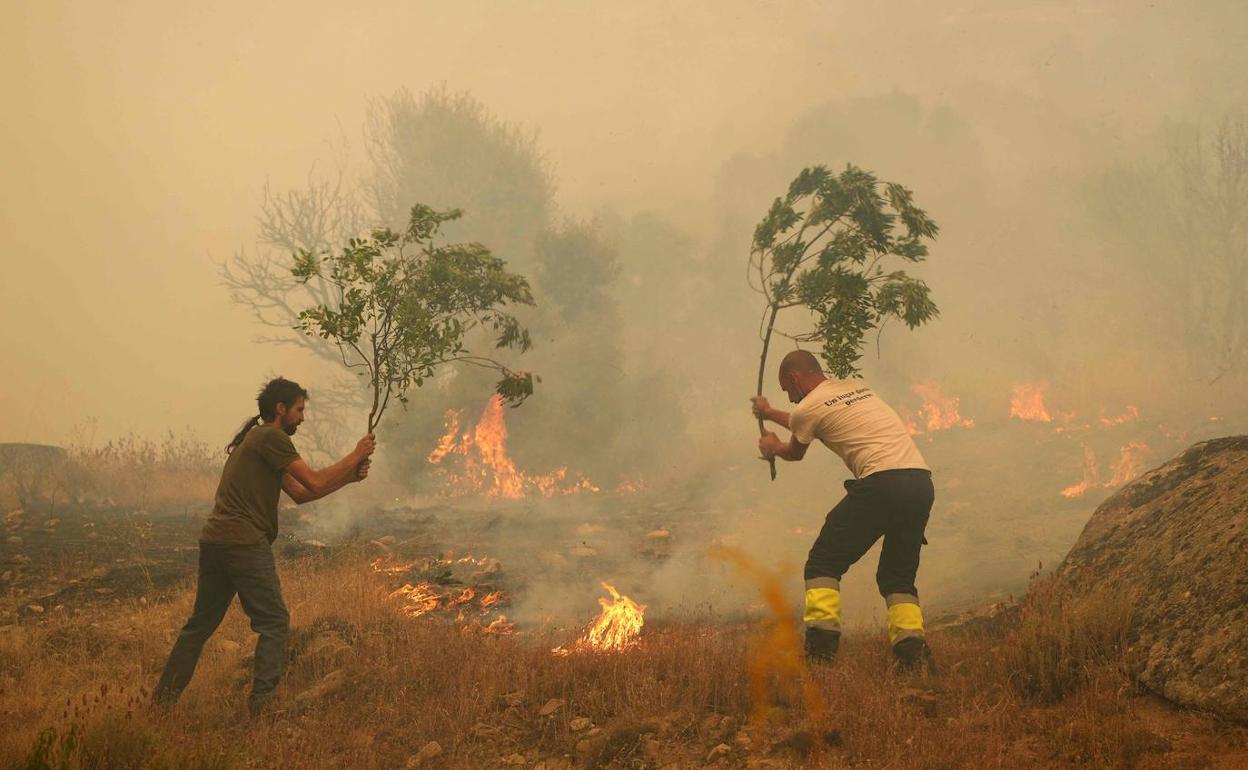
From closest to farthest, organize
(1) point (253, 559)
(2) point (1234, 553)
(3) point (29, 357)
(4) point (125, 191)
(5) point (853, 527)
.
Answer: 1. (2) point (1234, 553)
2. (1) point (253, 559)
3. (5) point (853, 527)
4. (3) point (29, 357)
5. (4) point (125, 191)

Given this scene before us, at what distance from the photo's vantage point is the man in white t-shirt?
576cm

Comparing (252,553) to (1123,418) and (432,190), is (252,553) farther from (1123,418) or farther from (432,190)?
(432,190)

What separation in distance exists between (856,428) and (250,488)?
4.20 metres

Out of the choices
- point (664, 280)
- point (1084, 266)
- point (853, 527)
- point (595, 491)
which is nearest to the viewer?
point (853, 527)

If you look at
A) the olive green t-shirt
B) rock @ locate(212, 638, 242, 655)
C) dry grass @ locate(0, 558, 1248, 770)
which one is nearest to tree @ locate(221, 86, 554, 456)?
rock @ locate(212, 638, 242, 655)

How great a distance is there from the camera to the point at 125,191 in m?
82.6

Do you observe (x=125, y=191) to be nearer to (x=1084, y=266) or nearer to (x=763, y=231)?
(x=1084, y=266)

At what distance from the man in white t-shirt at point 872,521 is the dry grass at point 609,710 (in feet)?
0.97

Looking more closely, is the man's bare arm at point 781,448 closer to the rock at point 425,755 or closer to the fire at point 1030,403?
the rock at point 425,755

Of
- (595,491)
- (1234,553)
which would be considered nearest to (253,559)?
(1234,553)

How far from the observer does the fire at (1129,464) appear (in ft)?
52.9

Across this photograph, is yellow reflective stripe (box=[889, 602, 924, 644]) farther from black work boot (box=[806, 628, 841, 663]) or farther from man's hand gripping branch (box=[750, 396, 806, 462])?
man's hand gripping branch (box=[750, 396, 806, 462])

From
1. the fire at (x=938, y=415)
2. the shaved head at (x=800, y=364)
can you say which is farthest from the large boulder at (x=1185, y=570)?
the fire at (x=938, y=415)

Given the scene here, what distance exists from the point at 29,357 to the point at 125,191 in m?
30.5
